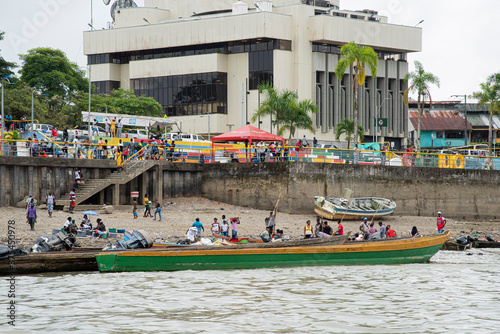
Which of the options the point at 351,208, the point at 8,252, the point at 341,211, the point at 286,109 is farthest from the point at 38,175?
the point at 286,109

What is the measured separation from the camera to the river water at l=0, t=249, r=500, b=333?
50.5 feet

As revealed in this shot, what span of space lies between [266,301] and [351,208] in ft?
65.8

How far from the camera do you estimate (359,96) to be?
86.7 m

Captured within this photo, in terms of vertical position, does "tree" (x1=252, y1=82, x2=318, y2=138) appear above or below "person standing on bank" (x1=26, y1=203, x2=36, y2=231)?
above

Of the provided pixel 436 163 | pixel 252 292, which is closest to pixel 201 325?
pixel 252 292

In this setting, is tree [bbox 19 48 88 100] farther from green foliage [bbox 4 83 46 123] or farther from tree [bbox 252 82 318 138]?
tree [bbox 252 82 318 138]

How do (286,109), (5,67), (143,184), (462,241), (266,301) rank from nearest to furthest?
(266,301), (462,241), (143,184), (286,109), (5,67)

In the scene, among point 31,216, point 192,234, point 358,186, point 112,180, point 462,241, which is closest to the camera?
point 192,234

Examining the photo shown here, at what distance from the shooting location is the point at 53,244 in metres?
22.6


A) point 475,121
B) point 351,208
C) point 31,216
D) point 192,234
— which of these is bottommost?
point 192,234

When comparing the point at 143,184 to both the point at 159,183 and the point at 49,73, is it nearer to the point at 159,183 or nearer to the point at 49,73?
the point at 159,183

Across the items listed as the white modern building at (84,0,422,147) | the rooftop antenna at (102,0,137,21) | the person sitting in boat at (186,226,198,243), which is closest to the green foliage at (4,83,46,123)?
the white modern building at (84,0,422,147)

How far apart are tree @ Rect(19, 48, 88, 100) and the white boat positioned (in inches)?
2044

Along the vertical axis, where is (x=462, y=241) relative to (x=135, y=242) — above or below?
below
